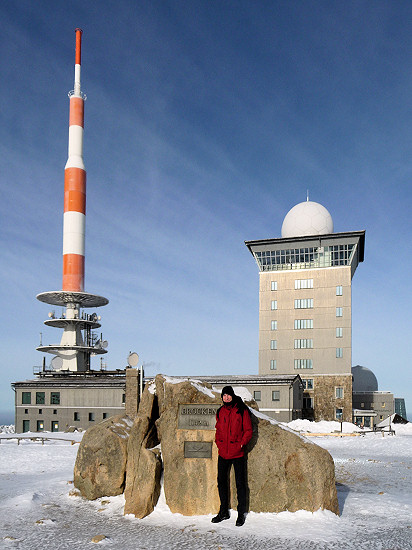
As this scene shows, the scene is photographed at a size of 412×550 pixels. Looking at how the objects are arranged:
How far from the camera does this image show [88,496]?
12594 millimetres

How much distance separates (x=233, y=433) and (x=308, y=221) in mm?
67931

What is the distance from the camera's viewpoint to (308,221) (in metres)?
75.7

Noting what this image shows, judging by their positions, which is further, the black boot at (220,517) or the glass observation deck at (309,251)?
the glass observation deck at (309,251)

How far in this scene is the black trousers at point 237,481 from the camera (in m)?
10.3

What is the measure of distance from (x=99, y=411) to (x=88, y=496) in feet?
148

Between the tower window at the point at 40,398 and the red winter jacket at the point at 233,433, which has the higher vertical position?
the red winter jacket at the point at 233,433

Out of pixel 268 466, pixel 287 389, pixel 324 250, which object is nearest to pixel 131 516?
pixel 268 466

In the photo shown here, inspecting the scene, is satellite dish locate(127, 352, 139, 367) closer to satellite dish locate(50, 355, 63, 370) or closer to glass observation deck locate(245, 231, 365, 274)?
satellite dish locate(50, 355, 63, 370)

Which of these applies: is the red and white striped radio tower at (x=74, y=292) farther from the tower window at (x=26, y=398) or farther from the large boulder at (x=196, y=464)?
the large boulder at (x=196, y=464)

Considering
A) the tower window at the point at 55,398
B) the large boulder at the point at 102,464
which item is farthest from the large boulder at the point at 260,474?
the tower window at the point at 55,398

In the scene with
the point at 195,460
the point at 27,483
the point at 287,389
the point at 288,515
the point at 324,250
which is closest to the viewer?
the point at 288,515

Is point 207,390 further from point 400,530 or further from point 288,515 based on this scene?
A: point 400,530

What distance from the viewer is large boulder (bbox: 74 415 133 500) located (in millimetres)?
12484

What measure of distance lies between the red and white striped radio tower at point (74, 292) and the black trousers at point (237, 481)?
5894cm
